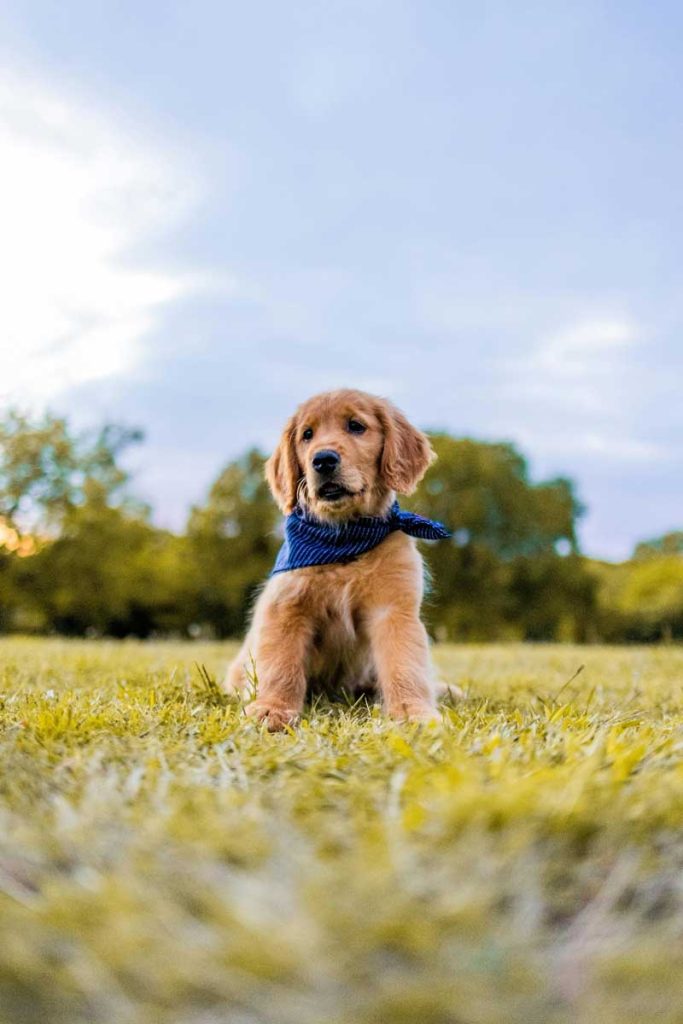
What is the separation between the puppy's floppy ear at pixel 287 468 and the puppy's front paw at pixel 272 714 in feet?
3.64

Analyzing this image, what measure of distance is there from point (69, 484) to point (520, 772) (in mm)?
31544

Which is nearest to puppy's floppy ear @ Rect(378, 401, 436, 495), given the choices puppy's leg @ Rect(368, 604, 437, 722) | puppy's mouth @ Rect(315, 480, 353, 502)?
puppy's mouth @ Rect(315, 480, 353, 502)

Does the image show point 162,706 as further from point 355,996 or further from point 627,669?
point 627,669

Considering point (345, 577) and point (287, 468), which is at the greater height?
point (287, 468)

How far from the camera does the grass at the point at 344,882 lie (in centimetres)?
110

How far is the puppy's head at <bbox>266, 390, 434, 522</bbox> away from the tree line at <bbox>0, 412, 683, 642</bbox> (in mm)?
23323

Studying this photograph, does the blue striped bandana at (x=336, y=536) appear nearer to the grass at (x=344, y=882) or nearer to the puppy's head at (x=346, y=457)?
the puppy's head at (x=346, y=457)

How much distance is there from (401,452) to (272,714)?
4.89 ft

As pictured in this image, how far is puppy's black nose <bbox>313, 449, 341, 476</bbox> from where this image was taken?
363cm

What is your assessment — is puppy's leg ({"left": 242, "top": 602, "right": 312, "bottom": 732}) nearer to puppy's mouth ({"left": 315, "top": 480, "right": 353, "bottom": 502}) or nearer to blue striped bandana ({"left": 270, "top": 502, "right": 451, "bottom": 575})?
blue striped bandana ({"left": 270, "top": 502, "right": 451, "bottom": 575})

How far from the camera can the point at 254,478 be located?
3038 cm

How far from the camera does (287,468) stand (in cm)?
409

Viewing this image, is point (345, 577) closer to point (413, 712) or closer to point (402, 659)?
point (402, 659)

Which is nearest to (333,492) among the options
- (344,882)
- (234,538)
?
(344,882)
